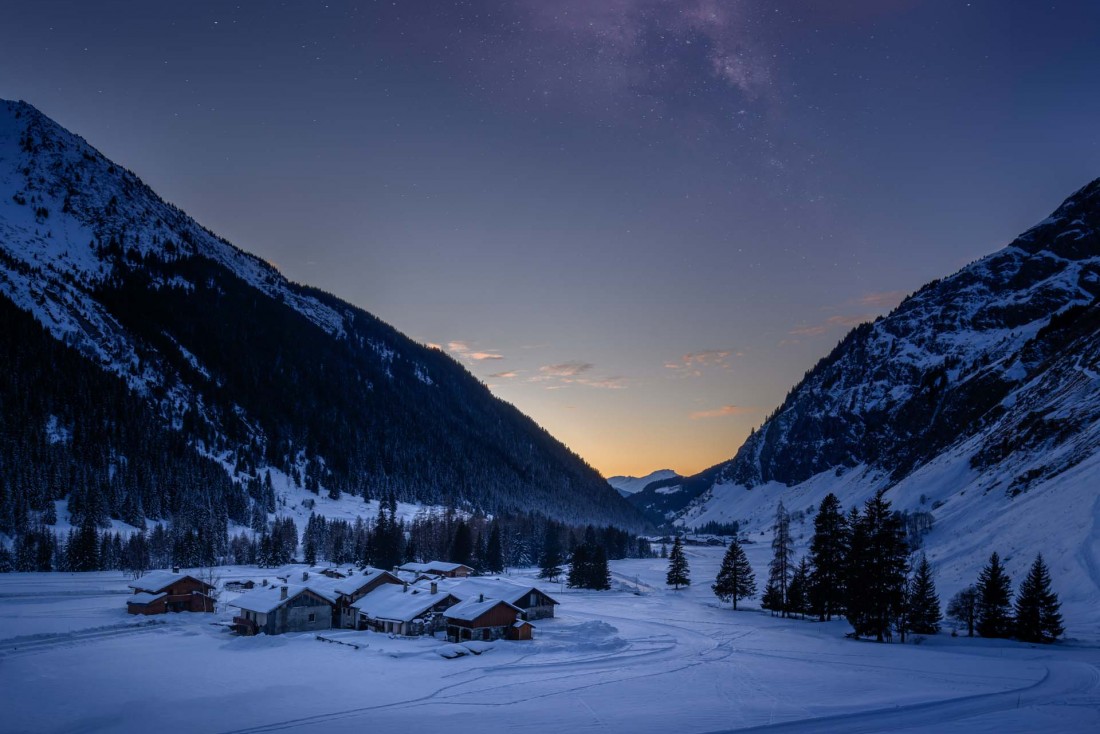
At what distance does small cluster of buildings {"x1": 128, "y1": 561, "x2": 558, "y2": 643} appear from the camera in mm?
57156

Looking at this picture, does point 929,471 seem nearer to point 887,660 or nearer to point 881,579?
point 881,579

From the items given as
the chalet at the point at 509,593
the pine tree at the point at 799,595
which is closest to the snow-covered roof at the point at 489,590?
the chalet at the point at 509,593

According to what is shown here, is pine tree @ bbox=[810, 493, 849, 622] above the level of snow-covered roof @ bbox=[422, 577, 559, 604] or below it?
above

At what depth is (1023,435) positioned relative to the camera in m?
112

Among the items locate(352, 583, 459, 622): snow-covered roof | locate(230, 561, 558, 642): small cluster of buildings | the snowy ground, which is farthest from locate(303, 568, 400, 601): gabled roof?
the snowy ground

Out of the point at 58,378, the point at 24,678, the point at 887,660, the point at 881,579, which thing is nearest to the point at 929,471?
the point at 881,579

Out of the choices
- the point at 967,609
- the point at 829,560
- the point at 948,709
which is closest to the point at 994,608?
the point at 967,609

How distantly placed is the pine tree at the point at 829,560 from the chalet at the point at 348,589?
43307 millimetres

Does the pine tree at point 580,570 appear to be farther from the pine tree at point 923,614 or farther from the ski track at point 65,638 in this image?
the ski track at point 65,638

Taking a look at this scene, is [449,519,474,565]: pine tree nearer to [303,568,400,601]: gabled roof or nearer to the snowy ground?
[303,568,400,601]: gabled roof

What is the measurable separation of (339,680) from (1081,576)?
6635 cm

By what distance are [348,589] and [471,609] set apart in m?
17.2

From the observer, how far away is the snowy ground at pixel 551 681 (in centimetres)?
2966

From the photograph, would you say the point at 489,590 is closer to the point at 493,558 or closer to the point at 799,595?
the point at 799,595
